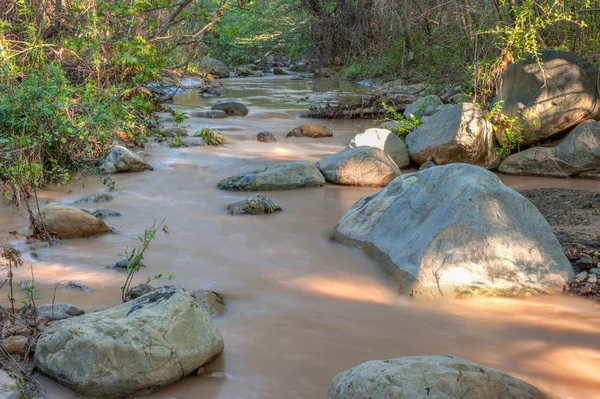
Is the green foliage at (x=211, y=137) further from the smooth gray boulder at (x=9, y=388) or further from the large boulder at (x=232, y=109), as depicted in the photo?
the smooth gray boulder at (x=9, y=388)

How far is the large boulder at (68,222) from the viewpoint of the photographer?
5.27m

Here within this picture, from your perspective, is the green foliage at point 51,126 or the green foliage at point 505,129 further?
the green foliage at point 505,129

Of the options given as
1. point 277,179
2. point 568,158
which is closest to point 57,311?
point 277,179

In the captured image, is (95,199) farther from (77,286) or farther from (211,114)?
(211,114)

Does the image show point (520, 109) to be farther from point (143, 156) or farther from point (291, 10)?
point (291, 10)

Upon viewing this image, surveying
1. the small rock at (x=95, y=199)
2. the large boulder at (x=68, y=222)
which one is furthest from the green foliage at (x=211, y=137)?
the large boulder at (x=68, y=222)

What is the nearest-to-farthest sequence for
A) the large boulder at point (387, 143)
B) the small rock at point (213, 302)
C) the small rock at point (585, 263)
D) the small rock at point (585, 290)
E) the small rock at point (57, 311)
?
1. the small rock at point (57, 311)
2. the small rock at point (213, 302)
3. the small rock at point (585, 290)
4. the small rock at point (585, 263)
5. the large boulder at point (387, 143)

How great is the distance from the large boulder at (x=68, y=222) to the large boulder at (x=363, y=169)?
321cm

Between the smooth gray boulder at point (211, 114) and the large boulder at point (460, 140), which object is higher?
the large boulder at point (460, 140)

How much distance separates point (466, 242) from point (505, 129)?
14.3 ft

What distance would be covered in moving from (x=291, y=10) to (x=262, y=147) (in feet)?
45.8

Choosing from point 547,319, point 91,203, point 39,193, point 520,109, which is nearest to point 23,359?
point 547,319

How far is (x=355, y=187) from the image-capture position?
739 centimetres

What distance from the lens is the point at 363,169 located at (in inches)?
293
